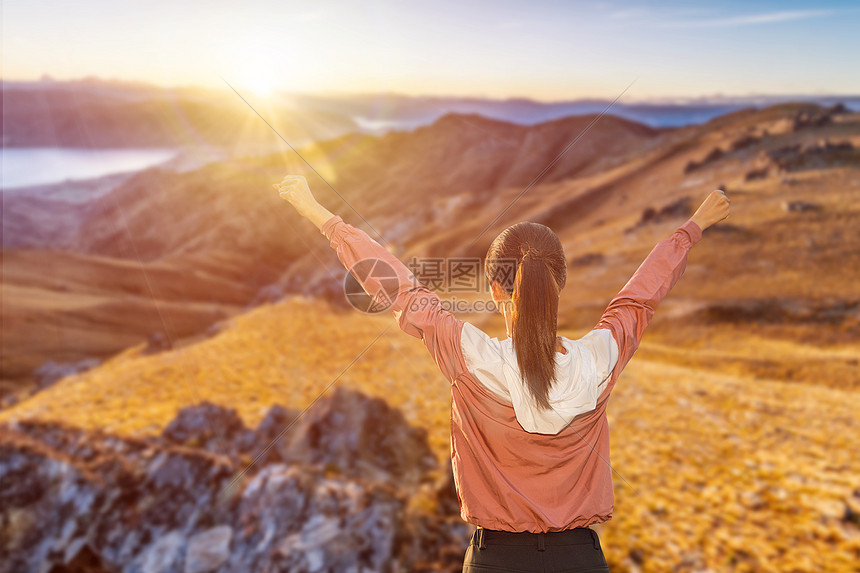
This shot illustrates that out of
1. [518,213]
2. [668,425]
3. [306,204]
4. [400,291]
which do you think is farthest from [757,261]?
[518,213]

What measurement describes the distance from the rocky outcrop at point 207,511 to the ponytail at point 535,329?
5208 millimetres

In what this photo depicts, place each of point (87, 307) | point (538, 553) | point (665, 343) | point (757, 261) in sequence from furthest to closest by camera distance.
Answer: point (87, 307) → point (757, 261) → point (665, 343) → point (538, 553)

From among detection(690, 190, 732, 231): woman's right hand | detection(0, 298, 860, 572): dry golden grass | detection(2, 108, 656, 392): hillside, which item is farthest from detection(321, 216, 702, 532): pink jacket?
detection(2, 108, 656, 392): hillside

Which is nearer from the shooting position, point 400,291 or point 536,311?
point 536,311

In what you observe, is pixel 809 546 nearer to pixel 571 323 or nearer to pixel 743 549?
pixel 743 549

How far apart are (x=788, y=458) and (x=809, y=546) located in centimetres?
293

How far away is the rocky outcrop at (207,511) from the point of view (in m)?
6.07

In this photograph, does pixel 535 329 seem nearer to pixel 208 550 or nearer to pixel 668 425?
pixel 208 550

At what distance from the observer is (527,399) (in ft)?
5.98

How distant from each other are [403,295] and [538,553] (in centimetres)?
124

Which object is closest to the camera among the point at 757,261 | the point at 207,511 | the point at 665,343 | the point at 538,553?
the point at 538,553

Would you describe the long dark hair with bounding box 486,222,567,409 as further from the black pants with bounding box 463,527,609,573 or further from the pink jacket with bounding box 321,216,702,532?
the black pants with bounding box 463,527,609,573

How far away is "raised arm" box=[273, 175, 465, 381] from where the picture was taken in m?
1.91

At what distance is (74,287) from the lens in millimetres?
35500
